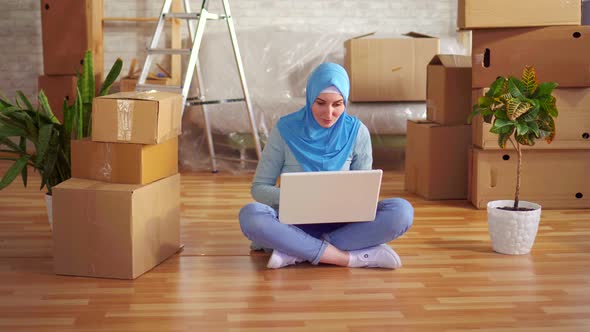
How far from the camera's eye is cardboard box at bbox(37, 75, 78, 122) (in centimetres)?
472

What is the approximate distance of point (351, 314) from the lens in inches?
83.6

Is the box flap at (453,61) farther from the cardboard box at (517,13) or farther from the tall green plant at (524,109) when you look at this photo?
the tall green plant at (524,109)

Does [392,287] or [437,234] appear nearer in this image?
[392,287]

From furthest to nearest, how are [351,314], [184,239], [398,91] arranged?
[398,91] < [184,239] < [351,314]

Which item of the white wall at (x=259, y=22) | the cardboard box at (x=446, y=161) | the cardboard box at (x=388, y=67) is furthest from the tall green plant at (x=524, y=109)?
the white wall at (x=259, y=22)

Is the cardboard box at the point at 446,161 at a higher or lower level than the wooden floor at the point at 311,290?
higher

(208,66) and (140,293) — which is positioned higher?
(208,66)

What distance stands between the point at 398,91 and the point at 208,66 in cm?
119

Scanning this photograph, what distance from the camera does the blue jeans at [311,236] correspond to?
8.23 feet

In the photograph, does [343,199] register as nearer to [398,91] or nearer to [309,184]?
[309,184]

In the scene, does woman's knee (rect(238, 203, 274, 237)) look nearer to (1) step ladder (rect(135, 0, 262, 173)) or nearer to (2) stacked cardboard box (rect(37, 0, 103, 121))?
(1) step ladder (rect(135, 0, 262, 173))

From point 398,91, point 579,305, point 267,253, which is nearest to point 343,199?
point 267,253

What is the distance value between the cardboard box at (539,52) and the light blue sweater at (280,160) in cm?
107

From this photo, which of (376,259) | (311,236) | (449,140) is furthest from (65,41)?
(376,259)
